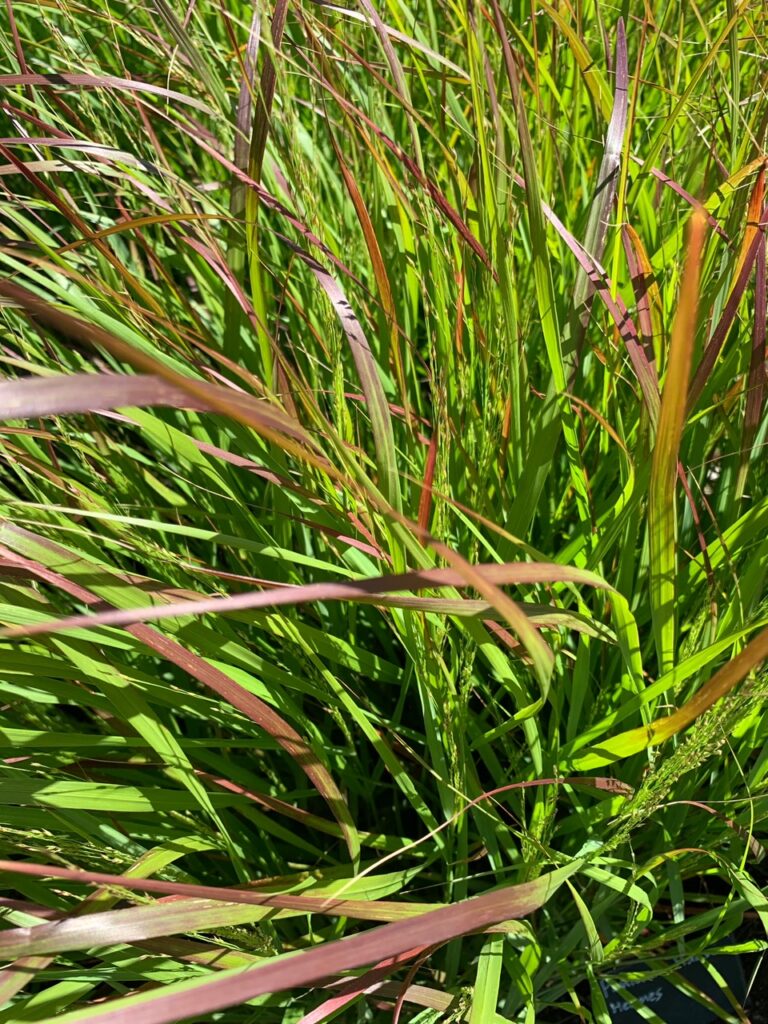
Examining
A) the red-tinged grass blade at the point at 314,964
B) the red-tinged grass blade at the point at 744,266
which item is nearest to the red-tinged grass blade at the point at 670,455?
the red-tinged grass blade at the point at 744,266

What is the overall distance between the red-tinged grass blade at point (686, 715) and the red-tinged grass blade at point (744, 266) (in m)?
0.22

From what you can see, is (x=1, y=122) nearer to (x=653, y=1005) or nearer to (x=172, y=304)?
(x=172, y=304)

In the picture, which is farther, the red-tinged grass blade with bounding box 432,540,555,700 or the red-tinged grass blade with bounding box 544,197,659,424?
the red-tinged grass blade with bounding box 544,197,659,424

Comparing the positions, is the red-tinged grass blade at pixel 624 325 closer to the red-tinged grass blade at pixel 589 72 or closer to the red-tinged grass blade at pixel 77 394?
the red-tinged grass blade at pixel 589 72

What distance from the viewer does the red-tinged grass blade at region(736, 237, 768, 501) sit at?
622 mm

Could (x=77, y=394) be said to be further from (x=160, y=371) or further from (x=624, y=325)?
(x=624, y=325)

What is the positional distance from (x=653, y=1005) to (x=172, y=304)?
35.8 inches

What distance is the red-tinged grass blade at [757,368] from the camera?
2.04 feet

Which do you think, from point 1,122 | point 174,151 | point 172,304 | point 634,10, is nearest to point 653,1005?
point 172,304

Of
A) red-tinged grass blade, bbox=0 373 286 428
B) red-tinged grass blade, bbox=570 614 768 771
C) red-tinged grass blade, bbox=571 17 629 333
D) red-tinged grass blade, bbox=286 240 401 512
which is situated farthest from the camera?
red-tinged grass blade, bbox=571 17 629 333

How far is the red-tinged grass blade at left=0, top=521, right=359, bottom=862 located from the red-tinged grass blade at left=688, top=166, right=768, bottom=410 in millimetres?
391

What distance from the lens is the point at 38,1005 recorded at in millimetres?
603

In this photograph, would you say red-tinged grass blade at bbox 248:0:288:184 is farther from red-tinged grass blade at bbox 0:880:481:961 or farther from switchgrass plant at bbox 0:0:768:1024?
red-tinged grass blade at bbox 0:880:481:961

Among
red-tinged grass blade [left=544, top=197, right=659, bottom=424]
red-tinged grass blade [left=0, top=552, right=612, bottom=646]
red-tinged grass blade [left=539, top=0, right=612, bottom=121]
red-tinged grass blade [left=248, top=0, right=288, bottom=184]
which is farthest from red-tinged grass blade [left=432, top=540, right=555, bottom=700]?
red-tinged grass blade [left=539, top=0, right=612, bottom=121]
